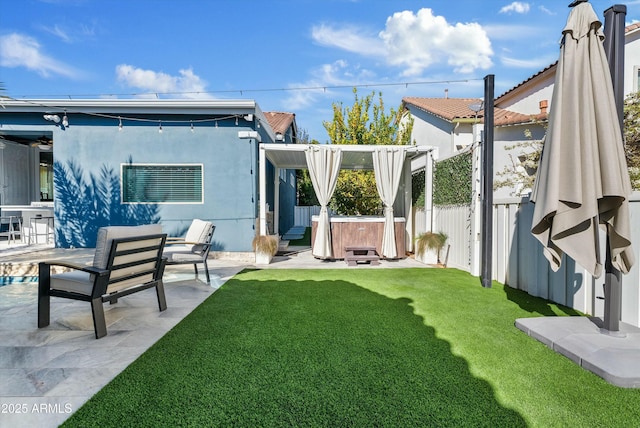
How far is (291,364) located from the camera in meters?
2.46

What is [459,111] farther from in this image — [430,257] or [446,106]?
[430,257]

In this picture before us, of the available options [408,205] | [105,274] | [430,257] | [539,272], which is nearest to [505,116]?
[408,205]

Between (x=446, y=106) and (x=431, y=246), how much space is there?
8353mm

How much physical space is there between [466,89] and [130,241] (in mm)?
11626

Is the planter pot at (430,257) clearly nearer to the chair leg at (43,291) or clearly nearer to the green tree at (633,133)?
the green tree at (633,133)

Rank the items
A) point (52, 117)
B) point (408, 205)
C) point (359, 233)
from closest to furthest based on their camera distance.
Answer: point (52, 117) < point (359, 233) < point (408, 205)

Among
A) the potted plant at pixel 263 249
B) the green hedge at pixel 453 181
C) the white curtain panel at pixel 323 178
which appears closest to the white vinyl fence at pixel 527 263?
the green hedge at pixel 453 181

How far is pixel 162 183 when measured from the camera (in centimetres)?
784

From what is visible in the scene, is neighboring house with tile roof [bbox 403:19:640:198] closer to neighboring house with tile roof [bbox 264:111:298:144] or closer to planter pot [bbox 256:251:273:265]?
planter pot [bbox 256:251:273:265]

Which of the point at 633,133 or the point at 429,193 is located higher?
the point at 633,133

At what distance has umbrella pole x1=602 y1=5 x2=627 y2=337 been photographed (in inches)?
107

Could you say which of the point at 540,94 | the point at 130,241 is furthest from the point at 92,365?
the point at 540,94

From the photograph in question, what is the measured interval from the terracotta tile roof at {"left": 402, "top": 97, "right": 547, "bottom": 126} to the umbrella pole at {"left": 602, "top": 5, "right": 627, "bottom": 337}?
15.6 ft

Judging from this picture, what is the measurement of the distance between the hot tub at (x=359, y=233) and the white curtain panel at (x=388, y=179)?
0.82 feet
